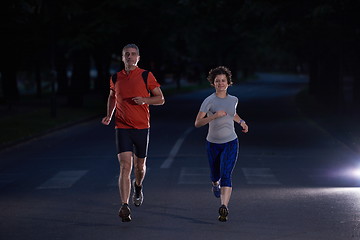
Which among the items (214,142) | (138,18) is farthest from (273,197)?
(138,18)

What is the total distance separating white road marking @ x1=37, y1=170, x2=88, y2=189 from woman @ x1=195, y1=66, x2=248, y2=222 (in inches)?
165

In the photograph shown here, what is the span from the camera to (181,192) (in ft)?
41.1

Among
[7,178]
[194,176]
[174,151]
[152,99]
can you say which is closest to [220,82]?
[152,99]

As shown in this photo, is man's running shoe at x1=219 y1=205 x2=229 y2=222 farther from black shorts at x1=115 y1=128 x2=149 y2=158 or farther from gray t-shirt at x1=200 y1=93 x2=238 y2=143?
black shorts at x1=115 y1=128 x2=149 y2=158

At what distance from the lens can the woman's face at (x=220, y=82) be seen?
378 inches

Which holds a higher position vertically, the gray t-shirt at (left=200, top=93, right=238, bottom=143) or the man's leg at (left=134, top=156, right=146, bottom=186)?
the gray t-shirt at (left=200, top=93, right=238, bottom=143)

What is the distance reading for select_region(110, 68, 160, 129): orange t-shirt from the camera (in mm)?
9781

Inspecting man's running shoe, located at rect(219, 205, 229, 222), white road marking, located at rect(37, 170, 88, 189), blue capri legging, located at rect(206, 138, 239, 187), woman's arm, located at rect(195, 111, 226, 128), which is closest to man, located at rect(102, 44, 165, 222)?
woman's arm, located at rect(195, 111, 226, 128)

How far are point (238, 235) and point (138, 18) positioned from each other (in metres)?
35.2

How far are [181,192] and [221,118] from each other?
124 inches

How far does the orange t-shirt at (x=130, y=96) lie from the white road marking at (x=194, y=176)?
4101mm

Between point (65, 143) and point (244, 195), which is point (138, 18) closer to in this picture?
point (65, 143)

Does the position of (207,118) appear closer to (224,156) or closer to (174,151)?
(224,156)

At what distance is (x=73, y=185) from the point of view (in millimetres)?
13594
